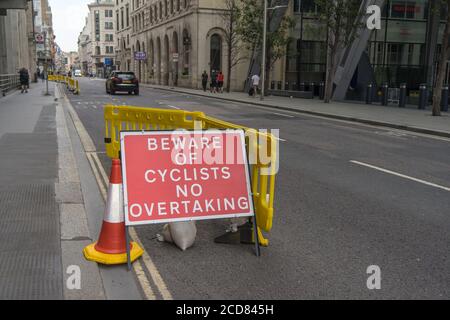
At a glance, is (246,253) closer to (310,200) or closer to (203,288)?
(203,288)

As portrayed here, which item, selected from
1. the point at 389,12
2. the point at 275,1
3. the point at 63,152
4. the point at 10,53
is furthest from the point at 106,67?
the point at 63,152

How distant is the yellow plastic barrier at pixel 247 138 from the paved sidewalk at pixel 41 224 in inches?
49.0

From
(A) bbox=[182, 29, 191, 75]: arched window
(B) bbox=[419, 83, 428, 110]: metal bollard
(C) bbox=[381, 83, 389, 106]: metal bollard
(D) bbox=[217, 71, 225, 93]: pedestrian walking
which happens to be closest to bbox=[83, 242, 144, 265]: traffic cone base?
(B) bbox=[419, 83, 428, 110]: metal bollard

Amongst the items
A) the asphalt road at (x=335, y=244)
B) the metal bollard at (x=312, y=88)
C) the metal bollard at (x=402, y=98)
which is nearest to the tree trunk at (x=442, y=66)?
the metal bollard at (x=402, y=98)

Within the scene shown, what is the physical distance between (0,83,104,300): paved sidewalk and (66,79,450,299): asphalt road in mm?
724

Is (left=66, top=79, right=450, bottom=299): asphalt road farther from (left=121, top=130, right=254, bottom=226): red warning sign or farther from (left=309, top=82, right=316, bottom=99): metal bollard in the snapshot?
(left=309, top=82, right=316, bottom=99): metal bollard

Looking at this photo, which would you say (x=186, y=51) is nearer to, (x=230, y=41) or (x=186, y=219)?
(x=230, y=41)

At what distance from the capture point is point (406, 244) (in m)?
4.82

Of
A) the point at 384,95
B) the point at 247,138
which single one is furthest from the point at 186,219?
the point at 384,95

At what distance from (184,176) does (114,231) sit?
0.82 meters

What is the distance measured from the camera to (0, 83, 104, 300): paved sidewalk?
367cm

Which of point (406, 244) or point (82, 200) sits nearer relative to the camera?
Answer: point (406, 244)

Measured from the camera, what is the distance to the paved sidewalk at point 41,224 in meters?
3.67
